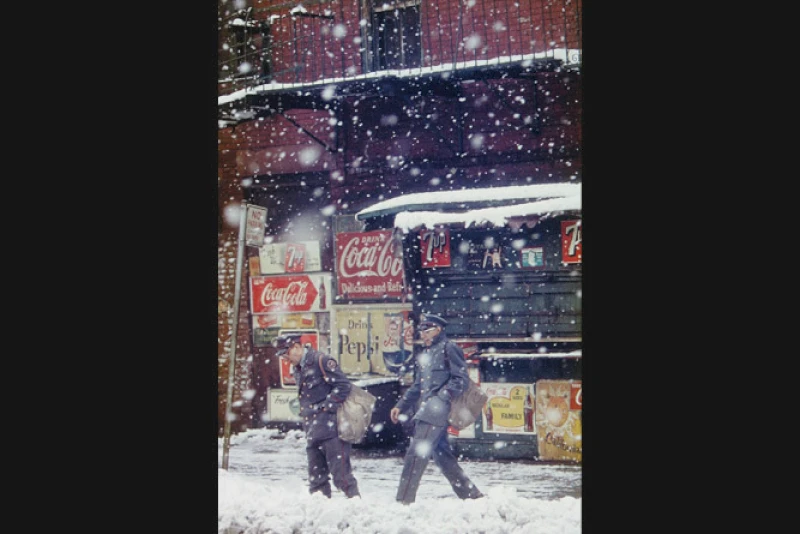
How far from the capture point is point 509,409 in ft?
27.7

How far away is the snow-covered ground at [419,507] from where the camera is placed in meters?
5.79

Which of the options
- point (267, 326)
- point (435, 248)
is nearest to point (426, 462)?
point (435, 248)

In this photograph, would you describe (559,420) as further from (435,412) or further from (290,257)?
(290,257)

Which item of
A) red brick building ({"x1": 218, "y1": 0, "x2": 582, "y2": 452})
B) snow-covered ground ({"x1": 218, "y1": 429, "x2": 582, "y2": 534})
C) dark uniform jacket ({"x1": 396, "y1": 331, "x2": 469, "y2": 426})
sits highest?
red brick building ({"x1": 218, "y1": 0, "x2": 582, "y2": 452})

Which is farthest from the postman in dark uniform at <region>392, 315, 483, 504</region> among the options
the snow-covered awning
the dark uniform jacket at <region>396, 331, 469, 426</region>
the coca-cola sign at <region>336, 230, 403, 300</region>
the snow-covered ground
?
the coca-cola sign at <region>336, 230, 403, 300</region>

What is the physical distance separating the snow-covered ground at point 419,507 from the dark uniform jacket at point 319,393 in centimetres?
59

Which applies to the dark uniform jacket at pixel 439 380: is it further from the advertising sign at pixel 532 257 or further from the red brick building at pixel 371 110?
the red brick building at pixel 371 110

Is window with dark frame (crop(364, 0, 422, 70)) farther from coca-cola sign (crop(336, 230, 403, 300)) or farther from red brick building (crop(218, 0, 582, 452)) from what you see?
coca-cola sign (crop(336, 230, 403, 300))

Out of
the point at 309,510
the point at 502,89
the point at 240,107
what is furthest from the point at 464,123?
the point at 309,510

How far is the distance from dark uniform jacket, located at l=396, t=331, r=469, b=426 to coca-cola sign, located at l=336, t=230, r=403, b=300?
9.31 ft

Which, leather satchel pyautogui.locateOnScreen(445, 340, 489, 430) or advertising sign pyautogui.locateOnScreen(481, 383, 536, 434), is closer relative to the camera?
leather satchel pyautogui.locateOnScreen(445, 340, 489, 430)

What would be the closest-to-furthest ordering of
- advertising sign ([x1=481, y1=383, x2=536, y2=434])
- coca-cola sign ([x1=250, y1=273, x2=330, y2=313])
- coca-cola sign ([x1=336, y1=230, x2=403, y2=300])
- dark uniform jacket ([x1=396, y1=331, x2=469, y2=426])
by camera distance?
1. dark uniform jacket ([x1=396, y1=331, x2=469, y2=426])
2. advertising sign ([x1=481, y1=383, x2=536, y2=434])
3. coca-cola sign ([x1=336, y1=230, x2=403, y2=300])
4. coca-cola sign ([x1=250, y1=273, x2=330, y2=313])

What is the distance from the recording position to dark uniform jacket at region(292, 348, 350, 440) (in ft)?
22.2
